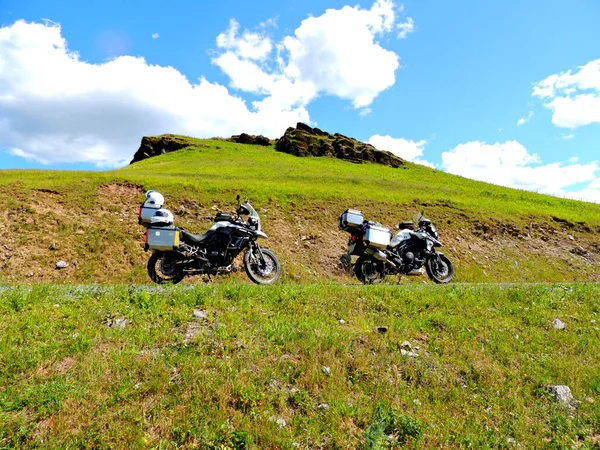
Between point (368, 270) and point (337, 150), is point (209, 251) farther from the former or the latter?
point (337, 150)

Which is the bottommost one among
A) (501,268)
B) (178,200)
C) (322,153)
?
(501,268)

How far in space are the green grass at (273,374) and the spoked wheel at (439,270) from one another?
5848 mm

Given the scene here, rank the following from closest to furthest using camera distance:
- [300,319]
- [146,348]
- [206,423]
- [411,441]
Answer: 1. [206,423]
2. [411,441]
3. [146,348]
4. [300,319]

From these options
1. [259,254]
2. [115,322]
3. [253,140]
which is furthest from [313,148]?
[115,322]

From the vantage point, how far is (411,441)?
3.58 m

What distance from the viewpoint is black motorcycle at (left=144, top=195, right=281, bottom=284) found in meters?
8.59

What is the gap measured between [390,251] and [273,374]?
26.7 ft

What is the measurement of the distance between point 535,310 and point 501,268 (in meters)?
14.3

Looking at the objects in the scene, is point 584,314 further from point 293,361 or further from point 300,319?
point 293,361

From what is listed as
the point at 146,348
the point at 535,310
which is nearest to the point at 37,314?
the point at 146,348

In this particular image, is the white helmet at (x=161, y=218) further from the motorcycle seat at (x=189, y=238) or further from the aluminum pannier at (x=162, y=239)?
the motorcycle seat at (x=189, y=238)

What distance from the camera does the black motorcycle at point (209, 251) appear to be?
859 cm

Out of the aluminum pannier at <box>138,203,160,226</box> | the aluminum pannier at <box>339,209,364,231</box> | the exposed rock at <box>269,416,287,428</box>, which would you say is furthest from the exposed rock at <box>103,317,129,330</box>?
the aluminum pannier at <box>339,209,364,231</box>

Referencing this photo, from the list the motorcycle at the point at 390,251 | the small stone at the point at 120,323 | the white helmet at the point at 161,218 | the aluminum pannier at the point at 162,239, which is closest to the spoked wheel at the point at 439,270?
the motorcycle at the point at 390,251
